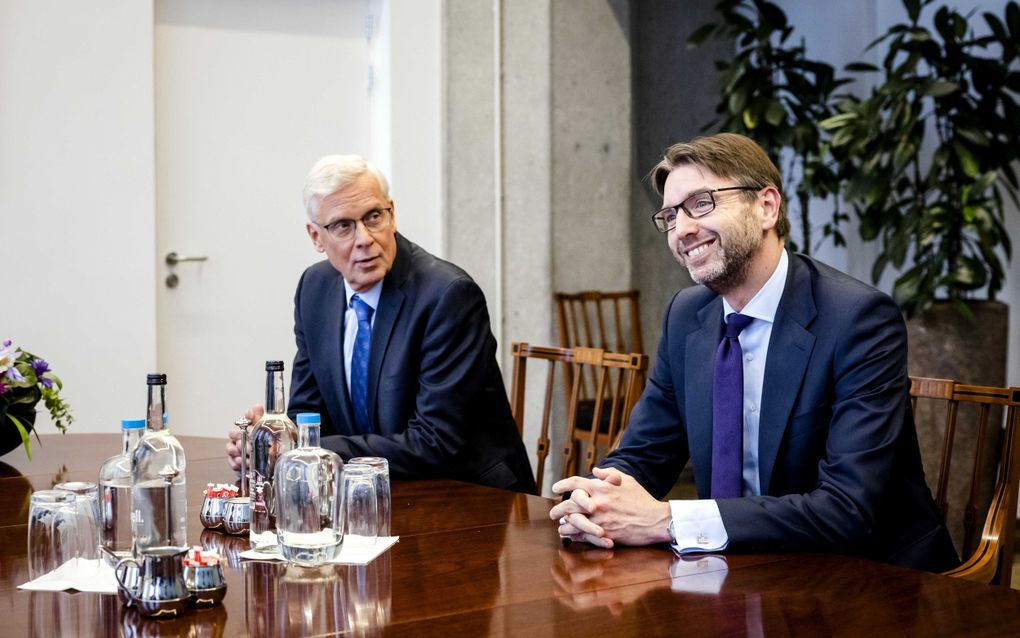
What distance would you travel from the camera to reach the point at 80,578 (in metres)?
1.44

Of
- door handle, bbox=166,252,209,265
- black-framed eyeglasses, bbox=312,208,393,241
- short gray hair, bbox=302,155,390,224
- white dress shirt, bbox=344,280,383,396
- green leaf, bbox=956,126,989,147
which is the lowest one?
white dress shirt, bbox=344,280,383,396

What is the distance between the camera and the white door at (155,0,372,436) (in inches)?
186

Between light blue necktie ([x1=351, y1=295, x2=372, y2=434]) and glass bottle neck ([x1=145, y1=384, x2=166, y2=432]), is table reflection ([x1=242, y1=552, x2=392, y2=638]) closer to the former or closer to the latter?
glass bottle neck ([x1=145, y1=384, x2=166, y2=432])

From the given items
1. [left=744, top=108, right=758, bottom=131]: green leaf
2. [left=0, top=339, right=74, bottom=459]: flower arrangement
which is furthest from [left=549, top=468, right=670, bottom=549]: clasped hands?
[left=744, top=108, right=758, bottom=131]: green leaf

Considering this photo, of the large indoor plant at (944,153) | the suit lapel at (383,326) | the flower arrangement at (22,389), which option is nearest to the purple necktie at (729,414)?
the suit lapel at (383,326)

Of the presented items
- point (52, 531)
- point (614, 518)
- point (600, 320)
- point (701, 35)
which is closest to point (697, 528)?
point (614, 518)

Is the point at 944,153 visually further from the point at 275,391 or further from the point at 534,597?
the point at 534,597

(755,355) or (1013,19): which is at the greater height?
(1013,19)

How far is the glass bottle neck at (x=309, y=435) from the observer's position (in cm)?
148

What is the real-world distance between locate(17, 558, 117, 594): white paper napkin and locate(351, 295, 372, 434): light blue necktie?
44.6 inches

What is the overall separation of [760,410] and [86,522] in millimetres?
1105

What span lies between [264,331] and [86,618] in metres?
3.69

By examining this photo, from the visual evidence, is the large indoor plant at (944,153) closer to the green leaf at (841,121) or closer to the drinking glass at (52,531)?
the green leaf at (841,121)

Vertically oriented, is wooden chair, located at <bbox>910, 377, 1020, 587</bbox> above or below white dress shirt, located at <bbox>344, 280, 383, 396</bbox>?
below
